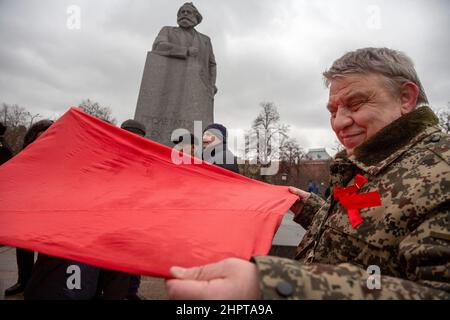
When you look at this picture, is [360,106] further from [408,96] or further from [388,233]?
[388,233]

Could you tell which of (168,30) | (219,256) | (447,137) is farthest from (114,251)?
(168,30)

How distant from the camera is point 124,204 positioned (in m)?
1.58

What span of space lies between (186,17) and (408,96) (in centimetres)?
740

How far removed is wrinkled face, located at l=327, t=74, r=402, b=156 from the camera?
4.20 feet

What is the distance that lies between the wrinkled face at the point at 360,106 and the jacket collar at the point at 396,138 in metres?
0.09

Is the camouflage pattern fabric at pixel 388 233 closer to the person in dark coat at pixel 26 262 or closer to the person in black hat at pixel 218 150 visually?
the person in black hat at pixel 218 150

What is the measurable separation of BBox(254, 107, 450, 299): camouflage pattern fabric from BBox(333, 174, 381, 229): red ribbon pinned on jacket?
0.02 metres

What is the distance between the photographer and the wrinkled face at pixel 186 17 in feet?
24.7

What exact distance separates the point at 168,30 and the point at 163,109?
87.6 inches

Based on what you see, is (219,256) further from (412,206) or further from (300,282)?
(412,206)

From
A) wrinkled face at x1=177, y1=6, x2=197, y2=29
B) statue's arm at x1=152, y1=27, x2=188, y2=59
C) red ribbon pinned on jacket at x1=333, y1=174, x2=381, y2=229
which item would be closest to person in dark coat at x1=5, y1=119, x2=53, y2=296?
red ribbon pinned on jacket at x1=333, y1=174, x2=381, y2=229

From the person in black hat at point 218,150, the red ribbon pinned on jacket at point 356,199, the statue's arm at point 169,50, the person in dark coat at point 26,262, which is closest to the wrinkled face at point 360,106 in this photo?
the red ribbon pinned on jacket at point 356,199

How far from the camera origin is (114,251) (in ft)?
3.66

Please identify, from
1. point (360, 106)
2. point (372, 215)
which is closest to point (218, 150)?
point (360, 106)
